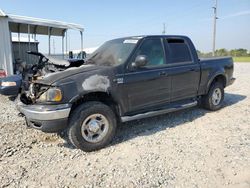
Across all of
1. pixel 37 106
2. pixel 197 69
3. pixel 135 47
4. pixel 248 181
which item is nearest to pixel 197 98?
pixel 197 69

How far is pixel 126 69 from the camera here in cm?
424

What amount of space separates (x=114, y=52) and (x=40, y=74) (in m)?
1.63

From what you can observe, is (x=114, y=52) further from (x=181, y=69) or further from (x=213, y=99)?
(x=213, y=99)

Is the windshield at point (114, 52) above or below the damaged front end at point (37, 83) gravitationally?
above

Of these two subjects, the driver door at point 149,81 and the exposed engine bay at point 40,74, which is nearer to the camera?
the exposed engine bay at point 40,74

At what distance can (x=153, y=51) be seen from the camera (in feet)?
15.7

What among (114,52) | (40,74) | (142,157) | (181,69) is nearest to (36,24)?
(40,74)

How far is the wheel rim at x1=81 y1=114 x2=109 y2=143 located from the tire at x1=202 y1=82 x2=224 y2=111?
3142 millimetres

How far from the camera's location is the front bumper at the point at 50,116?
11.8 feet

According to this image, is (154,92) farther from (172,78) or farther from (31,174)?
(31,174)

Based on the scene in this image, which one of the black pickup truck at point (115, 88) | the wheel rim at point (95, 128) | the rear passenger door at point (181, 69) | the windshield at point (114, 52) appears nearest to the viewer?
the black pickup truck at point (115, 88)

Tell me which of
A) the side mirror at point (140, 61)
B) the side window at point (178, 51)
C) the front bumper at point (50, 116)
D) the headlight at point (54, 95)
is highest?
the side window at point (178, 51)

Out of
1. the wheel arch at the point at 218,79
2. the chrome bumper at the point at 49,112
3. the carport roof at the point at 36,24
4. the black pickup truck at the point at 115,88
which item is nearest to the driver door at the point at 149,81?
the black pickup truck at the point at 115,88

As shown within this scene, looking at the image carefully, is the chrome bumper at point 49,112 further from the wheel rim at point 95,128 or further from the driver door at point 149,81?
the driver door at point 149,81
